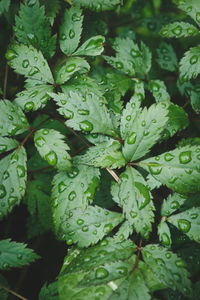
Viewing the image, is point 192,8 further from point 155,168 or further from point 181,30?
point 155,168

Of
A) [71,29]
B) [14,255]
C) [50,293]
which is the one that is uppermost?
[71,29]

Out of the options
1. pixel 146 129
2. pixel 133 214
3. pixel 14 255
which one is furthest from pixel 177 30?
pixel 14 255

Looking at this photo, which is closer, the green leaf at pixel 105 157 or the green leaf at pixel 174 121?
the green leaf at pixel 105 157

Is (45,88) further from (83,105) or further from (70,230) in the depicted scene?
(70,230)

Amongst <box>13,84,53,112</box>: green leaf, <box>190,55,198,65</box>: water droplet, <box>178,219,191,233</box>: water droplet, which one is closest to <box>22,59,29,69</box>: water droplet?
<box>13,84,53,112</box>: green leaf

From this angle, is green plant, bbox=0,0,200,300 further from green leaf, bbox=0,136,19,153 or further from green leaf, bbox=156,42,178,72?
green leaf, bbox=156,42,178,72

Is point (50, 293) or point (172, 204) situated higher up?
point (172, 204)

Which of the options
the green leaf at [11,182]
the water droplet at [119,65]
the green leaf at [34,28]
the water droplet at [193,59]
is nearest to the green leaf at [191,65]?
the water droplet at [193,59]

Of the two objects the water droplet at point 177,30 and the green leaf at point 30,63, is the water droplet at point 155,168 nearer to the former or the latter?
the green leaf at point 30,63
